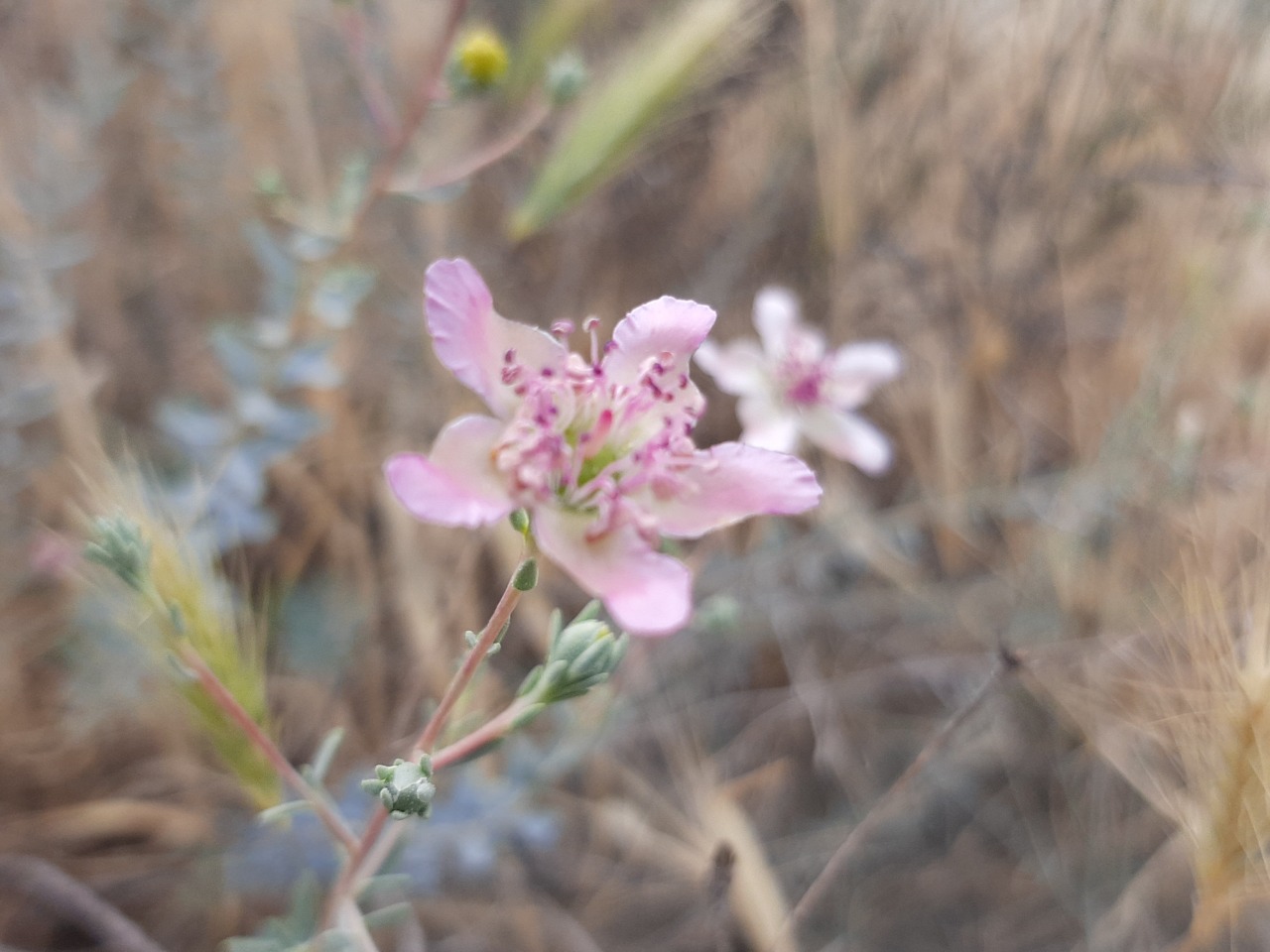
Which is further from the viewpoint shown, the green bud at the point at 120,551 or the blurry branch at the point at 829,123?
the blurry branch at the point at 829,123

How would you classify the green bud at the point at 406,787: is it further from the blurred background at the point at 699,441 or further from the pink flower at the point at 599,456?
the blurred background at the point at 699,441

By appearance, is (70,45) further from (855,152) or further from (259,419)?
(855,152)

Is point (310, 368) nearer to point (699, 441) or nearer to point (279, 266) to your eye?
point (279, 266)

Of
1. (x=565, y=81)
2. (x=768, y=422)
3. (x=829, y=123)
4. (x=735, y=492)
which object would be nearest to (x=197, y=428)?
(x=565, y=81)

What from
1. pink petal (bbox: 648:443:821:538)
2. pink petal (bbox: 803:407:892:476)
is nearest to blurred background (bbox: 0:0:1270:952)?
pink petal (bbox: 803:407:892:476)

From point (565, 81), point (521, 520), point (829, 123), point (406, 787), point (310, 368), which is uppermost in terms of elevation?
point (829, 123)

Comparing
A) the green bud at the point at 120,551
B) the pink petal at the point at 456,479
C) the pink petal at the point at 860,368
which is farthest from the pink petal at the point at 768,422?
the green bud at the point at 120,551

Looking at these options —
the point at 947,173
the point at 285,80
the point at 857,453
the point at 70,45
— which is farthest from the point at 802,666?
the point at 70,45
